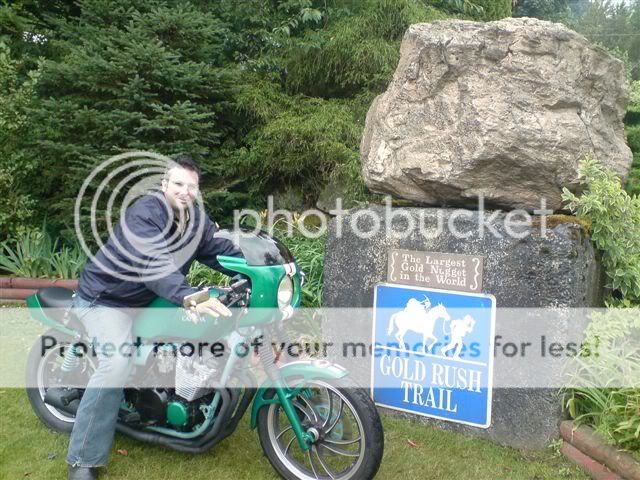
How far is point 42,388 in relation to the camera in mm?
3242

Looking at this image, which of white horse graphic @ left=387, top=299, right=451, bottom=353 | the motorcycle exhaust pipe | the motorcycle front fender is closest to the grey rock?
white horse graphic @ left=387, top=299, right=451, bottom=353

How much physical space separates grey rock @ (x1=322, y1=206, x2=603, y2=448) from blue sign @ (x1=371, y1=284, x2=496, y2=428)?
6 cm

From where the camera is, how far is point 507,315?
3.24 metres

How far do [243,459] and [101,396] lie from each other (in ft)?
2.63

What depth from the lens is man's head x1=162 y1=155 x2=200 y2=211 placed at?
270cm

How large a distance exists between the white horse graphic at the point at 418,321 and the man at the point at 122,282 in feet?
4.13

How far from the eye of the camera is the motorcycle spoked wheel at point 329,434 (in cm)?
257

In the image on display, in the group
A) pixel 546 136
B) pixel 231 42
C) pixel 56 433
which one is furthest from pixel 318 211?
pixel 56 433

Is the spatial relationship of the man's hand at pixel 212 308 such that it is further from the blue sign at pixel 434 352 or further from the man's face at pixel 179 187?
the blue sign at pixel 434 352

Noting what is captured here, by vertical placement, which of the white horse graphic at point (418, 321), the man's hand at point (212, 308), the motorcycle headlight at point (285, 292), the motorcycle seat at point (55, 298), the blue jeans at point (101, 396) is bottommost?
the blue jeans at point (101, 396)

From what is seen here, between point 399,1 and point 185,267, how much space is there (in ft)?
15.6

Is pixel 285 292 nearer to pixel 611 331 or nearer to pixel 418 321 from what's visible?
pixel 418 321

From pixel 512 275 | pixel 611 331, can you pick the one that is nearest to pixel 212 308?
pixel 512 275

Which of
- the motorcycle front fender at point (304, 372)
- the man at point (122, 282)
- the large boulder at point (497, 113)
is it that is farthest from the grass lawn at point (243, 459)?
the large boulder at point (497, 113)
